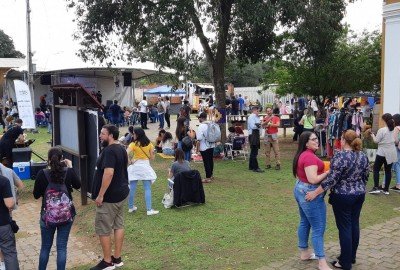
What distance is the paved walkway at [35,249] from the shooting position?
617 centimetres

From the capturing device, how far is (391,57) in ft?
40.4

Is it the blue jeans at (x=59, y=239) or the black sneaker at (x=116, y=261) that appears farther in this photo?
the black sneaker at (x=116, y=261)

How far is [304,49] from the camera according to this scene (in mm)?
16078

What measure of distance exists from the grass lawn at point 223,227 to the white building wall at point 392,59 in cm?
397

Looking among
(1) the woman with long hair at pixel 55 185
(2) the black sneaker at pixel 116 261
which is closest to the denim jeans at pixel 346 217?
(2) the black sneaker at pixel 116 261

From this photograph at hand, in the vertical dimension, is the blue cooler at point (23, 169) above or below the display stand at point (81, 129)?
below

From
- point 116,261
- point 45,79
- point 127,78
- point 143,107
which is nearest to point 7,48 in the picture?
point 45,79

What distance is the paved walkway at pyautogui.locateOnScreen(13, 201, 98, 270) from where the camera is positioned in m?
6.17

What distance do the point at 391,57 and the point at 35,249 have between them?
10189 millimetres

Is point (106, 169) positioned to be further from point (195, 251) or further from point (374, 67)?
point (374, 67)

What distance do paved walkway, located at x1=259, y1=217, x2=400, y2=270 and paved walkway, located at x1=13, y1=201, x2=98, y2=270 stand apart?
2.54m

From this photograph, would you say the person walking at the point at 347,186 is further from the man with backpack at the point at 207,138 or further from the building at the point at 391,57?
the building at the point at 391,57

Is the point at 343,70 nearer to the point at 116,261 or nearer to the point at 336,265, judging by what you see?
the point at 336,265

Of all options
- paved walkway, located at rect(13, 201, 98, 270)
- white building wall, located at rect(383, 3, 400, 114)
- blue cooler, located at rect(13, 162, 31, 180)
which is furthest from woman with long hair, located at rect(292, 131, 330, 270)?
blue cooler, located at rect(13, 162, 31, 180)
